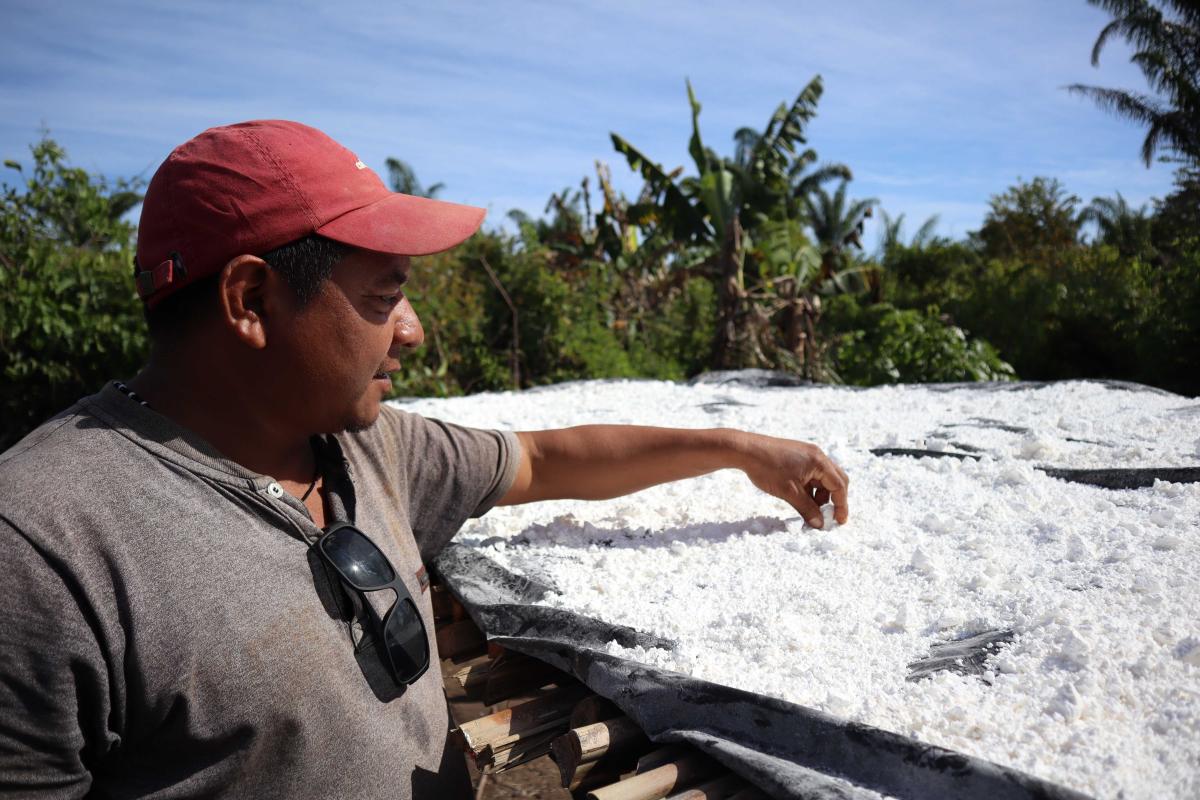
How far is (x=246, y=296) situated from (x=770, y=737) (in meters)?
0.87

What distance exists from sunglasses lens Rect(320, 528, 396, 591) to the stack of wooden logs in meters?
0.27

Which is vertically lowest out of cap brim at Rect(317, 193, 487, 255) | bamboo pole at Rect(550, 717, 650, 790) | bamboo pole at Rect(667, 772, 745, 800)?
bamboo pole at Rect(550, 717, 650, 790)

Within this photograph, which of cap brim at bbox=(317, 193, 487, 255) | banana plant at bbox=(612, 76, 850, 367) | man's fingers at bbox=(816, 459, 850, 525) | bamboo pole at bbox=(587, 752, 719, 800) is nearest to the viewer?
bamboo pole at bbox=(587, 752, 719, 800)

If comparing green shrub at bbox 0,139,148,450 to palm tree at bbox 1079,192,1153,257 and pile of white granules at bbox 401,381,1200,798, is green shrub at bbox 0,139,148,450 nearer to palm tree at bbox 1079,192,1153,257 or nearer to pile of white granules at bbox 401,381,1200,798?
pile of white granules at bbox 401,381,1200,798

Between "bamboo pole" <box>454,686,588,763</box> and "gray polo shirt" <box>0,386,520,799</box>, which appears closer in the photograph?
"gray polo shirt" <box>0,386,520,799</box>

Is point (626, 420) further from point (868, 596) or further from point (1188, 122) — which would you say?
point (1188, 122)

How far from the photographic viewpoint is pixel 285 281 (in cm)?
109

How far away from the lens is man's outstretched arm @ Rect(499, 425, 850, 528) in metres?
1.72

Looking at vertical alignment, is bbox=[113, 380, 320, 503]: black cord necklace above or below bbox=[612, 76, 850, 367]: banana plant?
below

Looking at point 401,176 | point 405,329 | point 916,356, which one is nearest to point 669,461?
point 405,329

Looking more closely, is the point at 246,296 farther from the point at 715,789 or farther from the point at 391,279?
the point at 715,789

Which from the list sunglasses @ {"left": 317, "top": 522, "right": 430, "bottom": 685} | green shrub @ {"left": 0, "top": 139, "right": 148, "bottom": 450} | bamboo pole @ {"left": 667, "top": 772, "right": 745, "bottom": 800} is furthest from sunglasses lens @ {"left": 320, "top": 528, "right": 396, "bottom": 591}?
green shrub @ {"left": 0, "top": 139, "right": 148, "bottom": 450}

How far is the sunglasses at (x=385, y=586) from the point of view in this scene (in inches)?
45.1

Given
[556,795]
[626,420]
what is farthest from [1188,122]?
[556,795]
